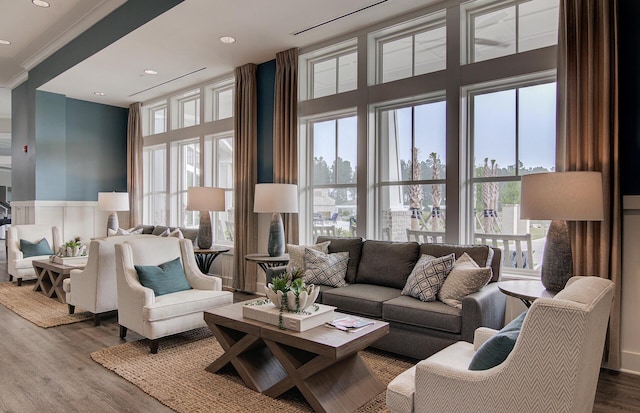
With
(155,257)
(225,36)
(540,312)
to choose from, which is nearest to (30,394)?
(155,257)

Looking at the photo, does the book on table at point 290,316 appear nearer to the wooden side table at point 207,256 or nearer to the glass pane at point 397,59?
the wooden side table at point 207,256

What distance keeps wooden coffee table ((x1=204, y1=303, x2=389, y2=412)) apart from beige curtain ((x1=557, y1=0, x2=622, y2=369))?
1.75m

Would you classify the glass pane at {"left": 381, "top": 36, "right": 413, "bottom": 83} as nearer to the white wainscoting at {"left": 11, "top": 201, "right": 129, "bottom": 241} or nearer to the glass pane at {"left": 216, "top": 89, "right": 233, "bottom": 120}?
the glass pane at {"left": 216, "top": 89, "right": 233, "bottom": 120}

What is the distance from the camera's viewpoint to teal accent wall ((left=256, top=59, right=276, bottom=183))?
5691 millimetres

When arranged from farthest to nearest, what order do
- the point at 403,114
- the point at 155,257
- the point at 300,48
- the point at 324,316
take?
the point at 300,48, the point at 403,114, the point at 155,257, the point at 324,316

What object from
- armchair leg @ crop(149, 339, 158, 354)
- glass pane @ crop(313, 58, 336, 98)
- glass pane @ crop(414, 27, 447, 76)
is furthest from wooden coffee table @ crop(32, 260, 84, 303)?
glass pane @ crop(414, 27, 447, 76)

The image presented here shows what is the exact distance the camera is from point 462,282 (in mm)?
3195

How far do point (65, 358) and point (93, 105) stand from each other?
6225mm

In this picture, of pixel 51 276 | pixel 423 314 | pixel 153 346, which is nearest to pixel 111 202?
pixel 51 276

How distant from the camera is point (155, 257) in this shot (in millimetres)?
3971

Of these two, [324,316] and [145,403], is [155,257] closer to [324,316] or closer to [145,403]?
[145,403]

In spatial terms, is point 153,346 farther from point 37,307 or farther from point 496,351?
point 496,351

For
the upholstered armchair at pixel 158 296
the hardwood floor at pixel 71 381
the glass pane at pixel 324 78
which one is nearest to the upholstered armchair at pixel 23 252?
the hardwood floor at pixel 71 381

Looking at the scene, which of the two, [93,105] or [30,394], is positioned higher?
[93,105]
